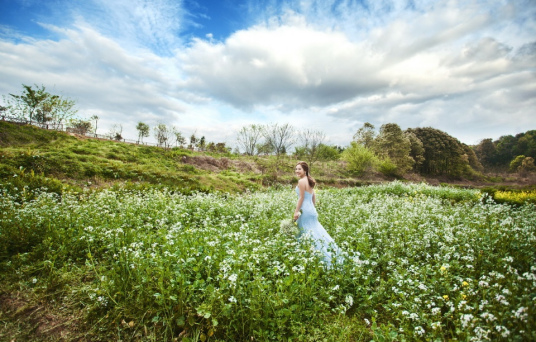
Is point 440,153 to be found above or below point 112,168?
above

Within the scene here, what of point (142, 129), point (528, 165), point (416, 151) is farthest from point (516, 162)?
point (142, 129)

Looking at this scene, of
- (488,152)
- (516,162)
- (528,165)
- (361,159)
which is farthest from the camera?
(361,159)

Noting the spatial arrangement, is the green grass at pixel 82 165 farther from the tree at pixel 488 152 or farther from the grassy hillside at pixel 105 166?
the tree at pixel 488 152

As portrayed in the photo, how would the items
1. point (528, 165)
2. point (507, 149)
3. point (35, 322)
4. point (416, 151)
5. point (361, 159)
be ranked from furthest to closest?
point (416, 151)
point (361, 159)
point (507, 149)
point (528, 165)
point (35, 322)

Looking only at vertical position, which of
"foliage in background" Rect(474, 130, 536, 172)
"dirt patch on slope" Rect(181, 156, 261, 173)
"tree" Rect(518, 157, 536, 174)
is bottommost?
"dirt patch on slope" Rect(181, 156, 261, 173)

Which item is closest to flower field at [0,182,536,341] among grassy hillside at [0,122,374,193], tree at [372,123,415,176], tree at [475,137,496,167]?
grassy hillside at [0,122,374,193]

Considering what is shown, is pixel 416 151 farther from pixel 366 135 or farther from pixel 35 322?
pixel 35 322

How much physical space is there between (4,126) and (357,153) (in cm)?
3578

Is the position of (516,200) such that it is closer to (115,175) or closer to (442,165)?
(115,175)

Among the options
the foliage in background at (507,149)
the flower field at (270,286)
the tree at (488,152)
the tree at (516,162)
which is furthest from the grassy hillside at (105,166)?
the tree at (516,162)

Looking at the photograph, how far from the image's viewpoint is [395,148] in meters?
35.9

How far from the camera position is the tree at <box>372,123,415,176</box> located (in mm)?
35125

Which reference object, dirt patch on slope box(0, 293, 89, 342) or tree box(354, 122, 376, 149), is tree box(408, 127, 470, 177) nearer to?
tree box(354, 122, 376, 149)

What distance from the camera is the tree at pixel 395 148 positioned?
3512cm
